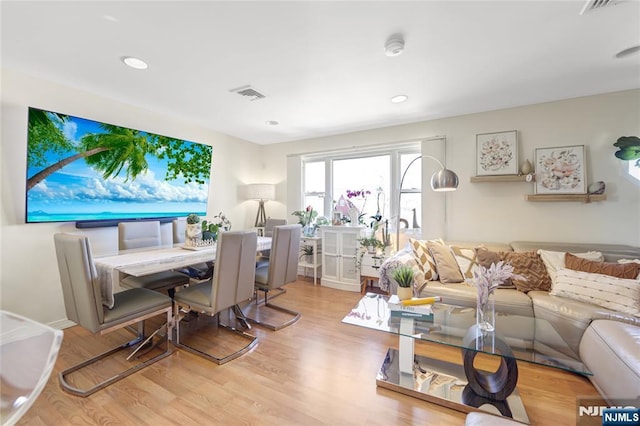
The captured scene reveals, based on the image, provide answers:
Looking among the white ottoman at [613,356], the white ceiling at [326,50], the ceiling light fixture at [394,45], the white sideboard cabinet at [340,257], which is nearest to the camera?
the white ottoman at [613,356]

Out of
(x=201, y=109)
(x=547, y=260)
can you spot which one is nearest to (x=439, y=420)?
(x=547, y=260)

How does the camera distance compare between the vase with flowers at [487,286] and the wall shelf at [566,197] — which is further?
the wall shelf at [566,197]

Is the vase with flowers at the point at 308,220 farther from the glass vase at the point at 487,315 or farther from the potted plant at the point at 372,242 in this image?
the glass vase at the point at 487,315

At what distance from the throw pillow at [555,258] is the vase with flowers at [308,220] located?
2902mm

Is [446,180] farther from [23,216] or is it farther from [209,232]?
[23,216]

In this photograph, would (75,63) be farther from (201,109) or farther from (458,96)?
(458,96)

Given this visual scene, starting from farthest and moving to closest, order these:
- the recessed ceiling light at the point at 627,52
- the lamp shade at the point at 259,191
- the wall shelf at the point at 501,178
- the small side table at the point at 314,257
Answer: the lamp shade at the point at 259,191
the small side table at the point at 314,257
the wall shelf at the point at 501,178
the recessed ceiling light at the point at 627,52

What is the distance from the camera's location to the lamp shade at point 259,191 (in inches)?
175

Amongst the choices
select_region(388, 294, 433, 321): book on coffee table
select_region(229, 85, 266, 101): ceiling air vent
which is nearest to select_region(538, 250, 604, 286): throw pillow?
select_region(388, 294, 433, 321): book on coffee table

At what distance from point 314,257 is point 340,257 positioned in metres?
0.47

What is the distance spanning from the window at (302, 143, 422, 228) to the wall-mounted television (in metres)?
1.91

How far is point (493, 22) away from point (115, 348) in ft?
12.2

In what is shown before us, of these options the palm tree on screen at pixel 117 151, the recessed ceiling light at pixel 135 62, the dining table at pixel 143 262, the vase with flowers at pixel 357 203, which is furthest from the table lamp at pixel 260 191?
the recessed ceiling light at pixel 135 62

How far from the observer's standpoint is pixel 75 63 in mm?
2133
